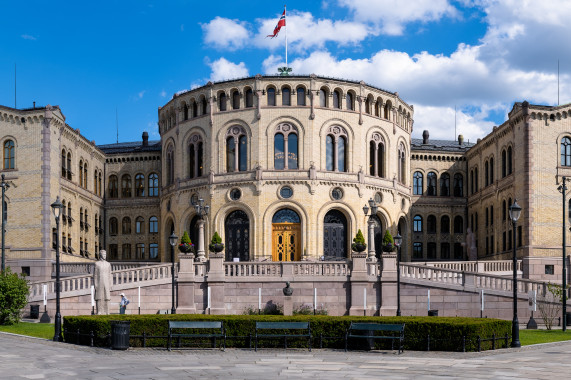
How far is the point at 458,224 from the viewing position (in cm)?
6850

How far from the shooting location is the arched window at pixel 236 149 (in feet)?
188

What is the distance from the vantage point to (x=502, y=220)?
58.1 m

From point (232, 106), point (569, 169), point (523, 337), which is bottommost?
point (523, 337)

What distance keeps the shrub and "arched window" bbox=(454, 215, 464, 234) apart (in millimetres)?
41911

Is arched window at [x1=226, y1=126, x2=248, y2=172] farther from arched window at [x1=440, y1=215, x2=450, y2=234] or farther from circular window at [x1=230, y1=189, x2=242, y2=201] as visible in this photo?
arched window at [x1=440, y1=215, x2=450, y2=234]

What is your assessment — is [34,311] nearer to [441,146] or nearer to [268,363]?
[268,363]

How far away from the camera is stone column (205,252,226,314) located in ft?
137

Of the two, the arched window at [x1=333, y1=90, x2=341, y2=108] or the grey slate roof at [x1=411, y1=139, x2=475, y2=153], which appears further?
the grey slate roof at [x1=411, y1=139, x2=475, y2=153]

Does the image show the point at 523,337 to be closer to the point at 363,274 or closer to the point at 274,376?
the point at 363,274

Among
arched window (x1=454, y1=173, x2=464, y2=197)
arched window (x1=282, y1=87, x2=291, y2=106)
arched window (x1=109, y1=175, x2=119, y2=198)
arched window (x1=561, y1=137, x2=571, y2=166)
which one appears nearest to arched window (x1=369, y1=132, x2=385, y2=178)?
arched window (x1=282, y1=87, x2=291, y2=106)

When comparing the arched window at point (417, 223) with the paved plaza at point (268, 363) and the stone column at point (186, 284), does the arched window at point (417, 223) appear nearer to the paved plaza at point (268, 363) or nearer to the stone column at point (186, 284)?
the stone column at point (186, 284)

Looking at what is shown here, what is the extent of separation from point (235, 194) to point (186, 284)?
51.6ft

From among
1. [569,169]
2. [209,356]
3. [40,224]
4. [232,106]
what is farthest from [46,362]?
[569,169]

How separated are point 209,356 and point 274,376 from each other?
5.24 m
